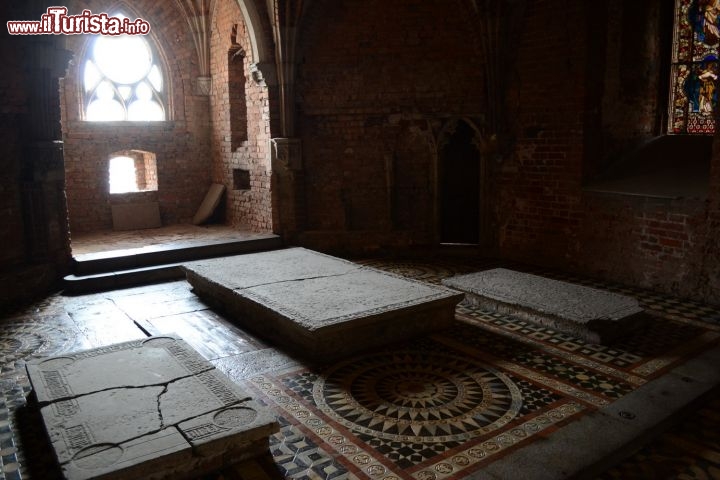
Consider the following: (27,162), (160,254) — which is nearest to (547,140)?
(160,254)

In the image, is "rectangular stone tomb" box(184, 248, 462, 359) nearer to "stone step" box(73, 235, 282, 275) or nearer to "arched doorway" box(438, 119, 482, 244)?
"stone step" box(73, 235, 282, 275)

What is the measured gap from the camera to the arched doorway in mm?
10047

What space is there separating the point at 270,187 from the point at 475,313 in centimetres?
477

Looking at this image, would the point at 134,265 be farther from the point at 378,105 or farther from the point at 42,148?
the point at 378,105

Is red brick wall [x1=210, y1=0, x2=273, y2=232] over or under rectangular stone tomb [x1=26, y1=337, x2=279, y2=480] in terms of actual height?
over

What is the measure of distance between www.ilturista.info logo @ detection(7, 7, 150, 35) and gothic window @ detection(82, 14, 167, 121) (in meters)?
0.58

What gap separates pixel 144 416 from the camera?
3762mm

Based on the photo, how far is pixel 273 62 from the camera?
959 centimetres

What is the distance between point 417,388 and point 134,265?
17.8ft

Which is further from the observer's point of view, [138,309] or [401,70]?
[401,70]

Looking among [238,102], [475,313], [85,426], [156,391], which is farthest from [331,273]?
[238,102]

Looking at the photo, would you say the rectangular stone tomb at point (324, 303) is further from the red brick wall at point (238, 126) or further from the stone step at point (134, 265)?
the red brick wall at point (238, 126)

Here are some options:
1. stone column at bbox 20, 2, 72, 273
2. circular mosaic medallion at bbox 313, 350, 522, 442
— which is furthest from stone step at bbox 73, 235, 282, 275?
circular mosaic medallion at bbox 313, 350, 522, 442

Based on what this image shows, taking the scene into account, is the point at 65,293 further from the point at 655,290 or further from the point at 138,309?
the point at 655,290
